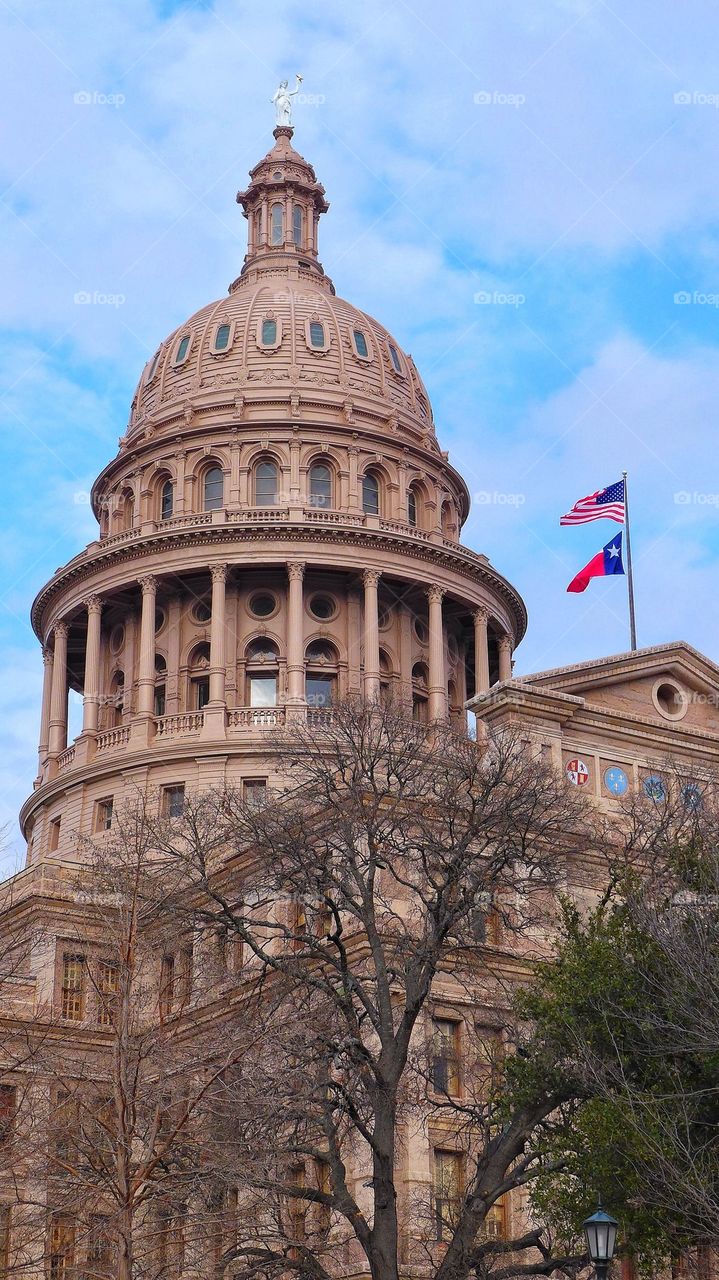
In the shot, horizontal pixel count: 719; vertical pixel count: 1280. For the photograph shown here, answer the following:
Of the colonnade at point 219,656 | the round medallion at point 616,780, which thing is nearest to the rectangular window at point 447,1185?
the round medallion at point 616,780

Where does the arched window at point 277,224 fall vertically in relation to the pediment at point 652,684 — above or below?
above

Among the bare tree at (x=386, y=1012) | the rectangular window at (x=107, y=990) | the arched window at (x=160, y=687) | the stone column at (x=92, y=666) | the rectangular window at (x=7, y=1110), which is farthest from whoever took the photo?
the arched window at (x=160, y=687)

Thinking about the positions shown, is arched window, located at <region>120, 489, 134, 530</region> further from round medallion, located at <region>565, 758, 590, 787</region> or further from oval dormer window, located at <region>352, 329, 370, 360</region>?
round medallion, located at <region>565, 758, 590, 787</region>

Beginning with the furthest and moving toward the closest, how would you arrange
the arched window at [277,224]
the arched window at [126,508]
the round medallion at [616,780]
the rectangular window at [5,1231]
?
the arched window at [277,224] < the arched window at [126,508] < the round medallion at [616,780] < the rectangular window at [5,1231]

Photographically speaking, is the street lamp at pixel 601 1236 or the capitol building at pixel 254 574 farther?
the capitol building at pixel 254 574

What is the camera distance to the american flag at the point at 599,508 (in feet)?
219

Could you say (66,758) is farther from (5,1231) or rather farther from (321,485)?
(5,1231)

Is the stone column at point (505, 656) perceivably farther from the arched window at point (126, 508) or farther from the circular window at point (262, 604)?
the arched window at point (126, 508)

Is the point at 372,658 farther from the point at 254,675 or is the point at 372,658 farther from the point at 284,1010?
the point at 284,1010

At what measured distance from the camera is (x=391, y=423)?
93125mm

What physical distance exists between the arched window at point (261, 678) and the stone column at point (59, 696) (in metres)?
9.73

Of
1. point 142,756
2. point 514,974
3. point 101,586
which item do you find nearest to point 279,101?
point 101,586

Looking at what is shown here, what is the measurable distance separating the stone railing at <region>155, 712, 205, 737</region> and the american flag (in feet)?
71.9

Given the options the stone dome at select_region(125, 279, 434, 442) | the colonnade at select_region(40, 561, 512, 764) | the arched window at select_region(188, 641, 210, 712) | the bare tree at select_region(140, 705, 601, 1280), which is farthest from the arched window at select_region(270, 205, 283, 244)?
the bare tree at select_region(140, 705, 601, 1280)
